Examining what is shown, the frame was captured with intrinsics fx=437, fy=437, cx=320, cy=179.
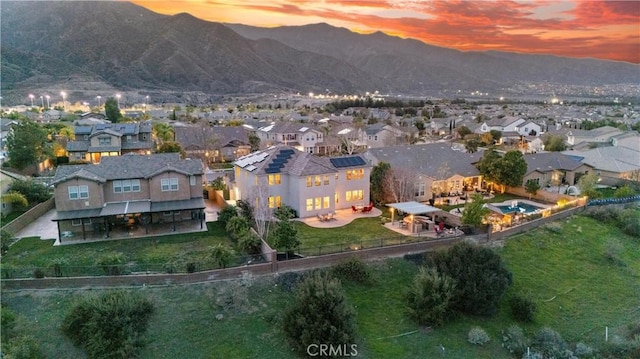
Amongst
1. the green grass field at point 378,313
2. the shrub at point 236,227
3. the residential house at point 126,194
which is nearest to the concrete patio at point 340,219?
the shrub at point 236,227

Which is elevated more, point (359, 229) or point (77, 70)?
point (77, 70)

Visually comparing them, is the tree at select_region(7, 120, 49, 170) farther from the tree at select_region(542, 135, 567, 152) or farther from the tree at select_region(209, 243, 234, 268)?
the tree at select_region(542, 135, 567, 152)

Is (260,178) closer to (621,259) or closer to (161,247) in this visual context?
(161,247)

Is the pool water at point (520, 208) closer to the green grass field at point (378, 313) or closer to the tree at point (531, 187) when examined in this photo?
the tree at point (531, 187)

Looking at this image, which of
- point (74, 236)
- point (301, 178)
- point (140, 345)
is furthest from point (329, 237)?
point (74, 236)

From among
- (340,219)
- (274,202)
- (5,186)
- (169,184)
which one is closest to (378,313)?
(340,219)

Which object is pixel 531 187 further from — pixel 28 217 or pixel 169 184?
pixel 28 217
